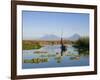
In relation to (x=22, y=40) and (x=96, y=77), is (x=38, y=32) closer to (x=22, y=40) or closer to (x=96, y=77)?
(x=22, y=40)

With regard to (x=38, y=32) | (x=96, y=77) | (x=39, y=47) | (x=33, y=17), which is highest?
(x=33, y=17)

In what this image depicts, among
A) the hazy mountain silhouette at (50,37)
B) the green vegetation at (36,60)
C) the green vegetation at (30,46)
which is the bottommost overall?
the green vegetation at (36,60)

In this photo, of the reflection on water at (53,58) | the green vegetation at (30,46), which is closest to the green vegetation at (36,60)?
the reflection on water at (53,58)

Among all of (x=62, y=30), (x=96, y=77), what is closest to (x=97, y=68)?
(x=96, y=77)

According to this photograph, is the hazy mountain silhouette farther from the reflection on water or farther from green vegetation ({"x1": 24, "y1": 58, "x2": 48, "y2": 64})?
green vegetation ({"x1": 24, "y1": 58, "x2": 48, "y2": 64})

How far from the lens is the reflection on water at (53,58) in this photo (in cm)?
192

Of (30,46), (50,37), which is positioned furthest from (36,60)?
(50,37)

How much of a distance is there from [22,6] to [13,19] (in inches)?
5.8

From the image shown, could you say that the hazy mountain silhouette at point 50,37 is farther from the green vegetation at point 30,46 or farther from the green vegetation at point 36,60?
the green vegetation at point 36,60

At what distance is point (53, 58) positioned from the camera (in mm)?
1982

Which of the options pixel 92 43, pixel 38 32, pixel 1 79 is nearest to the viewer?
pixel 1 79

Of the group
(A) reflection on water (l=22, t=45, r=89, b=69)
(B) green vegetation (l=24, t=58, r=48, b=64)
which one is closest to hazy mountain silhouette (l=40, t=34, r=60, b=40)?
(A) reflection on water (l=22, t=45, r=89, b=69)

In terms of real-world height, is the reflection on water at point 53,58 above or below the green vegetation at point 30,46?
below

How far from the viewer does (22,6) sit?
1878 mm
